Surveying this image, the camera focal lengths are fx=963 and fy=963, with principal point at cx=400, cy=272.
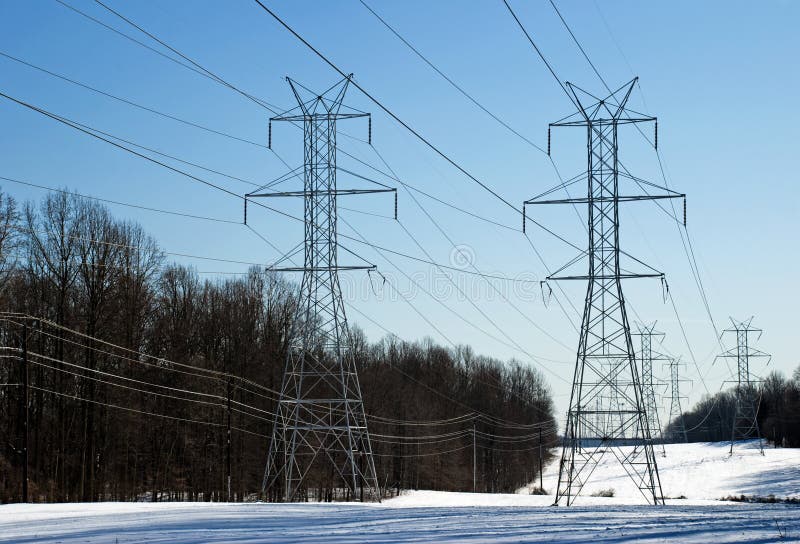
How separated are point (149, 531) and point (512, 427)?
4188 inches

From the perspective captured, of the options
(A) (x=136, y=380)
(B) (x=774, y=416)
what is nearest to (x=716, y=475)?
(A) (x=136, y=380)

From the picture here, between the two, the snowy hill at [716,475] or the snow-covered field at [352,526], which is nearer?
the snow-covered field at [352,526]

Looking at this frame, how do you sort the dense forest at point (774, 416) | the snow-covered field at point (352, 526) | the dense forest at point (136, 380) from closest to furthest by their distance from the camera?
the snow-covered field at point (352, 526) → the dense forest at point (136, 380) → the dense forest at point (774, 416)

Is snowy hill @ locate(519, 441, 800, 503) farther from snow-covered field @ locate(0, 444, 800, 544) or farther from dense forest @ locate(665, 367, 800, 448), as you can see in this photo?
snow-covered field @ locate(0, 444, 800, 544)

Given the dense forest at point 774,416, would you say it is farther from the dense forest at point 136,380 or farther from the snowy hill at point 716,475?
the dense forest at point 136,380

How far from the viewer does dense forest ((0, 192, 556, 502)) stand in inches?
1838

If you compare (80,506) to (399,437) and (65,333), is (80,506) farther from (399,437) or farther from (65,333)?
(399,437)

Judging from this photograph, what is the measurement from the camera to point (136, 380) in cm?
4903

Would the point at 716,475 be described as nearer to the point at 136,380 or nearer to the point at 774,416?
the point at 136,380

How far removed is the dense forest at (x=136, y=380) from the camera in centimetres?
4669

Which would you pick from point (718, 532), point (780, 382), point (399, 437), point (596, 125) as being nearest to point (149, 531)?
point (718, 532)

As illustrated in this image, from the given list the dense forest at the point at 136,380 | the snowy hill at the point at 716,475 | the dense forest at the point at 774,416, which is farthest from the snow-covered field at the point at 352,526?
the dense forest at the point at 774,416

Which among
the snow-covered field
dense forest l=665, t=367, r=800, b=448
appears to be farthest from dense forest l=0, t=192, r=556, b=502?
dense forest l=665, t=367, r=800, b=448

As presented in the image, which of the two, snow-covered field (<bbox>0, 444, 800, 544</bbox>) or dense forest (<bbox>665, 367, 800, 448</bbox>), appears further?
dense forest (<bbox>665, 367, 800, 448</bbox>)
